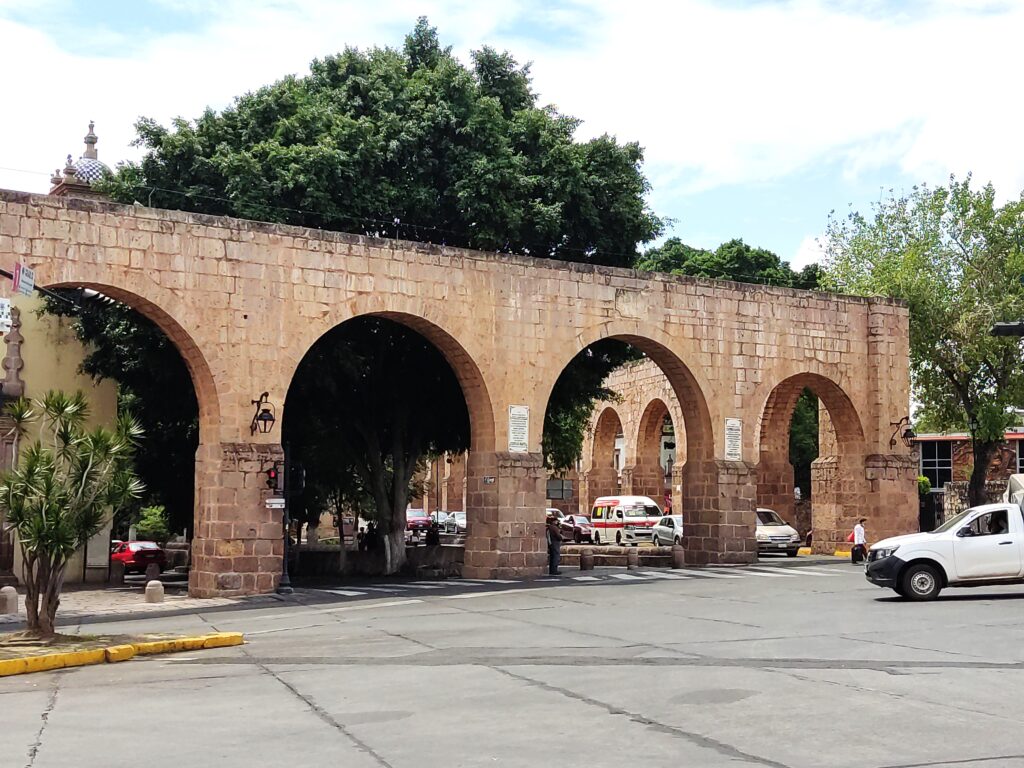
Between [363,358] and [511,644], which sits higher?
[363,358]

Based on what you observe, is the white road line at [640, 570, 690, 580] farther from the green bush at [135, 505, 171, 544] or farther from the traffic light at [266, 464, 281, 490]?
the green bush at [135, 505, 171, 544]

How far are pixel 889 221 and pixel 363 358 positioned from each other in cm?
2348

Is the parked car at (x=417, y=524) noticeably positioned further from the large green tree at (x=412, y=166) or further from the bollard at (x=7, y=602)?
the bollard at (x=7, y=602)

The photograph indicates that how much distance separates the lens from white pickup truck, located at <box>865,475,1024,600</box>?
18109 millimetres

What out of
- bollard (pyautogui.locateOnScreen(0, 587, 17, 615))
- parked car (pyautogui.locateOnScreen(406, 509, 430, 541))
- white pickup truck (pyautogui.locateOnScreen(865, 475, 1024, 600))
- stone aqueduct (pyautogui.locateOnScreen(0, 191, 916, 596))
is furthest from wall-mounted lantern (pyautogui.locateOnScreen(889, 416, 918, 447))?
parked car (pyautogui.locateOnScreen(406, 509, 430, 541))

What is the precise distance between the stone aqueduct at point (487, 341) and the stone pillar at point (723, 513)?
40mm

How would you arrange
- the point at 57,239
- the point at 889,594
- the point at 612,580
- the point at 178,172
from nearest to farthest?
the point at 889,594 → the point at 57,239 → the point at 612,580 → the point at 178,172

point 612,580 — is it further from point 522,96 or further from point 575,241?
point 522,96

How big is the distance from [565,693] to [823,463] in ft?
86.1

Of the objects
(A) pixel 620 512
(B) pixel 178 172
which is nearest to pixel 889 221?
(A) pixel 620 512

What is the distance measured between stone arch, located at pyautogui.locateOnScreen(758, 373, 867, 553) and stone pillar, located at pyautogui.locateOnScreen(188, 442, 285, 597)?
14.3 meters

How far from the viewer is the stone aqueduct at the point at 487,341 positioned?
864 inches

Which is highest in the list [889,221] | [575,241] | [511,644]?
[889,221]

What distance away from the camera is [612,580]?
977 inches
